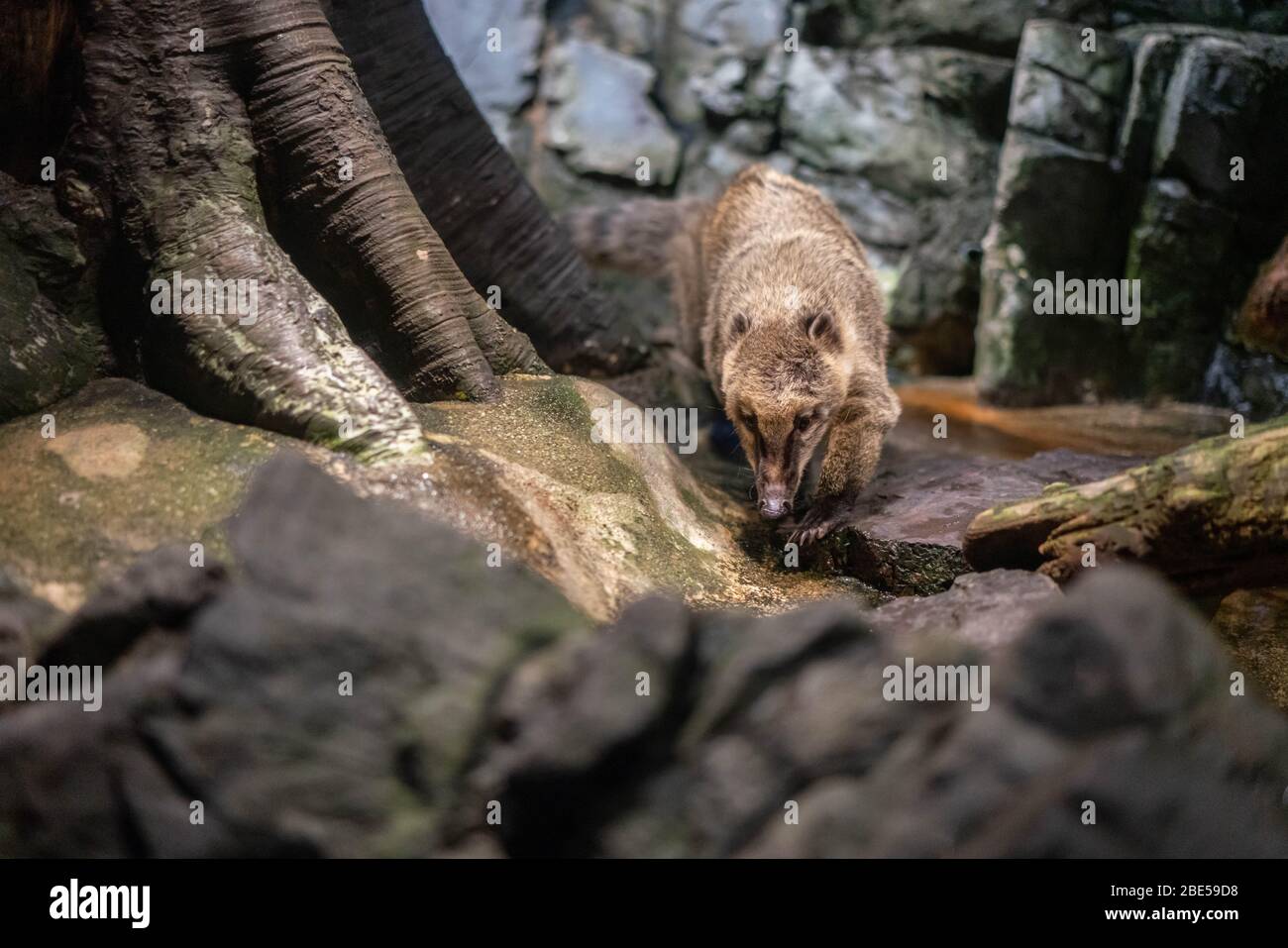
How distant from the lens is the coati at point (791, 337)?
5512mm

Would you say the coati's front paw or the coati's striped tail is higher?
the coati's striped tail

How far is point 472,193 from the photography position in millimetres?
6484

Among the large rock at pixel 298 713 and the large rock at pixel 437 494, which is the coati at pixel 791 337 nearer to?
the large rock at pixel 437 494

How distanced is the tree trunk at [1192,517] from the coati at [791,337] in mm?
1533

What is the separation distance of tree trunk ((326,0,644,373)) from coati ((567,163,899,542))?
929mm

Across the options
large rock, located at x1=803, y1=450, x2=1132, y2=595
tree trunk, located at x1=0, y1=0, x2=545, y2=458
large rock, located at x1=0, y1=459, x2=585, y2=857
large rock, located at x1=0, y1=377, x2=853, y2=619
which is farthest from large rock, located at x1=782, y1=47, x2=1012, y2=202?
large rock, located at x1=0, y1=459, x2=585, y2=857

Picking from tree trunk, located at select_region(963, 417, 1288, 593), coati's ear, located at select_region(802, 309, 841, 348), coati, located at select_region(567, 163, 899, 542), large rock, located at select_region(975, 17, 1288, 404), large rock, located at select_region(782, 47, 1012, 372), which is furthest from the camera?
large rock, located at select_region(782, 47, 1012, 372)

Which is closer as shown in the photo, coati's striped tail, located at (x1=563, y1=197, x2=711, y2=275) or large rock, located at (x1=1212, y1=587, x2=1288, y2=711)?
large rock, located at (x1=1212, y1=587, x2=1288, y2=711)

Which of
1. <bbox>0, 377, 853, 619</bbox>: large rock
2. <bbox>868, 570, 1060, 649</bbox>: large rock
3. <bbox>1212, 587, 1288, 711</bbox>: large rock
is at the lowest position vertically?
<bbox>1212, 587, 1288, 711</bbox>: large rock

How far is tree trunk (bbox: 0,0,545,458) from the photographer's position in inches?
159

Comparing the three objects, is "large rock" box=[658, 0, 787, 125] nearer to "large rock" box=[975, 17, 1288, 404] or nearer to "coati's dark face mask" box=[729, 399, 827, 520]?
"large rock" box=[975, 17, 1288, 404]

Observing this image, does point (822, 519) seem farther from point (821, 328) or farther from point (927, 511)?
point (821, 328)

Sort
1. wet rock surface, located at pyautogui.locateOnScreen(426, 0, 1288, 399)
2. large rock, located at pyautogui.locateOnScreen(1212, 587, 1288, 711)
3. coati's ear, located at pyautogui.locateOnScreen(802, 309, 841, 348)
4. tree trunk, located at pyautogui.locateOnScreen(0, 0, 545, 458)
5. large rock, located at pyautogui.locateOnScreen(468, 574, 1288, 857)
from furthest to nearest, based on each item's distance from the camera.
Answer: wet rock surface, located at pyautogui.locateOnScreen(426, 0, 1288, 399) → coati's ear, located at pyautogui.locateOnScreen(802, 309, 841, 348) → large rock, located at pyautogui.locateOnScreen(1212, 587, 1288, 711) → tree trunk, located at pyautogui.locateOnScreen(0, 0, 545, 458) → large rock, located at pyautogui.locateOnScreen(468, 574, 1288, 857)
